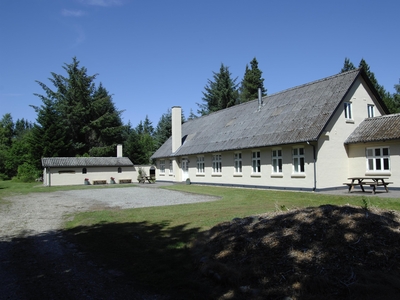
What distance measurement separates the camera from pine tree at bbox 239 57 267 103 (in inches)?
2233

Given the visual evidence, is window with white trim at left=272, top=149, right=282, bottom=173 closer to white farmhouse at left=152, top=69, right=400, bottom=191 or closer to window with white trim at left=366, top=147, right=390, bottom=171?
white farmhouse at left=152, top=69, right=400, bottom=191

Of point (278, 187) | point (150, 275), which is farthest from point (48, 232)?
point (278, 187)

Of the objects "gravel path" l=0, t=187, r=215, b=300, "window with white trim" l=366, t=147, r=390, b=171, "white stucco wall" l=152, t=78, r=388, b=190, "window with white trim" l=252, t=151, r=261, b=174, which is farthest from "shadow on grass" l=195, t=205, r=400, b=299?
"window with white trim" l=252, t=151, r=261, b=174

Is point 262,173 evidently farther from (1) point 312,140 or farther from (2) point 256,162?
(1) point 312,140

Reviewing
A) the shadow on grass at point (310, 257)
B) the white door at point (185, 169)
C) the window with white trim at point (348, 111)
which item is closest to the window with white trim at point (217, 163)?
the white door at point (185, 169)

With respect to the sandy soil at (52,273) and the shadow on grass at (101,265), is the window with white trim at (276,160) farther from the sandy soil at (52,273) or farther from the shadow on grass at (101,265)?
the sandy soil at (52,273)

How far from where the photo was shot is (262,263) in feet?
17.4

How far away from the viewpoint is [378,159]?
20.0m

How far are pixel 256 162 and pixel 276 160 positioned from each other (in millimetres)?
2116

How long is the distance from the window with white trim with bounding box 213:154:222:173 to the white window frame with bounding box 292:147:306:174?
837 centimetres

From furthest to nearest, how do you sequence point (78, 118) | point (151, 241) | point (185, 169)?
point (78, 118), point (185, 169), point (151, 241)

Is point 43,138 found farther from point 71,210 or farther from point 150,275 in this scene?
point 150,275

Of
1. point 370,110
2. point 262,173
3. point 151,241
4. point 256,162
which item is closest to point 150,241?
point 151,241

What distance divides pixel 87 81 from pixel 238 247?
185 ft
